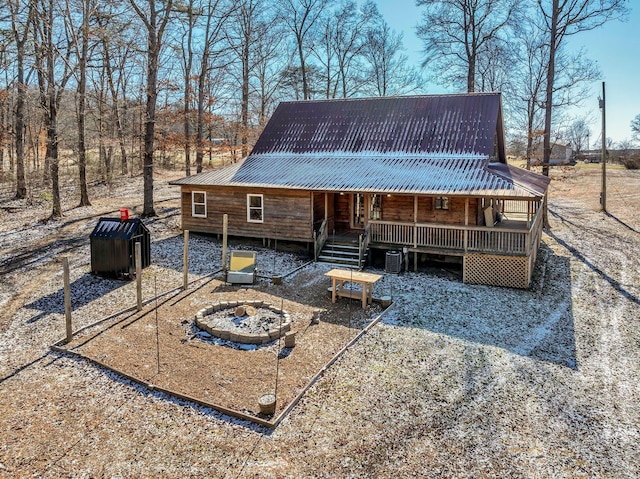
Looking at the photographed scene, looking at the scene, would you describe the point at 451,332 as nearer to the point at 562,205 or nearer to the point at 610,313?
the point at 610,313

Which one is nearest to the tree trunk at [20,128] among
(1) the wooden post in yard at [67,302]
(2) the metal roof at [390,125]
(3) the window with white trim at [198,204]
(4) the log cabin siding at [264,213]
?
(4) the log cabin siding at [264,213]

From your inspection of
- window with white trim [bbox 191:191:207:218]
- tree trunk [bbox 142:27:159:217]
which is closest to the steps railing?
window with white trim [bbox 191:191:207:218]

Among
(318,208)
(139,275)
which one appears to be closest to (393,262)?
(318,208)

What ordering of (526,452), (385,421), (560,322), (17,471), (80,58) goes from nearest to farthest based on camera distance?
(17,471) < (526,452) < (385,421) < (560,322) < (80,58)

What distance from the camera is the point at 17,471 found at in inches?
217

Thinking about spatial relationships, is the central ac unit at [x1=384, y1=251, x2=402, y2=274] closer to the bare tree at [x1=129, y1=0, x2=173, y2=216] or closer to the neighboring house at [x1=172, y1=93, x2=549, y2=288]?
the neighboring house at [x1=172, y1=93, x2=549, y2=288]

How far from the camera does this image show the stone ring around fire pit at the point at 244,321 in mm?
9281

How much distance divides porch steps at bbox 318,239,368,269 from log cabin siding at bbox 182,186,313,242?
83 cm

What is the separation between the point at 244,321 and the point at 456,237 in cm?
758

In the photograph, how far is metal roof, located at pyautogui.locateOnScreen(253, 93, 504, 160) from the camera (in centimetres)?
1722

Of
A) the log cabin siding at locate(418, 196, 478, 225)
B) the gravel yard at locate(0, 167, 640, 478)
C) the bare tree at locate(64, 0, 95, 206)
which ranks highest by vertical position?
the bare tree at locate(64, 0, 95, 206)

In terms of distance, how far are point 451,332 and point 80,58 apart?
1931 cm

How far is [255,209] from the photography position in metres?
17.0

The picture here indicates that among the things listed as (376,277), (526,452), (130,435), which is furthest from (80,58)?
(526,452)
